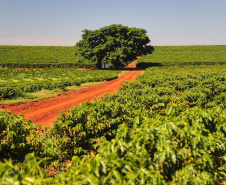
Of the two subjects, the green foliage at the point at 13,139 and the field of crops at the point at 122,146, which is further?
the green foliage at the point at 13,139

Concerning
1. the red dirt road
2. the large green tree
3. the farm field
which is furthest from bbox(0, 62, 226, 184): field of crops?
the large green tree

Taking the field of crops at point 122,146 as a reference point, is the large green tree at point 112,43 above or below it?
above

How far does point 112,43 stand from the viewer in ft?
117

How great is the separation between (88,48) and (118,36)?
22.6 ft

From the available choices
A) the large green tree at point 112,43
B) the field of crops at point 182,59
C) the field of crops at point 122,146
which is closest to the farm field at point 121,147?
the field of crops at point 122,146

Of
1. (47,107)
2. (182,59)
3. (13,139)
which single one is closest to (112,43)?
(47,107)

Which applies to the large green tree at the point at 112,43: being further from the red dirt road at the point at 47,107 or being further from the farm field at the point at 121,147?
the farm field at the point at 121,147

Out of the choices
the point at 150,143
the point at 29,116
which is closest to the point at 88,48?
the point at 29,116

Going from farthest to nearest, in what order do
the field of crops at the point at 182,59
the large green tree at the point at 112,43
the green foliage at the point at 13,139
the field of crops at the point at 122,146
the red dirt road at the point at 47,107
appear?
the field of crops at the point at 182,59 < the large green tree at the point at 112,43 < the red dirt road at the point at 47,107 < the green foliage at the point at 13,139 < the field of crops at the point at 122,146

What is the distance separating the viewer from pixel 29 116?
11.3 meters

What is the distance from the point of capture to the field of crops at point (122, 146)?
241cm

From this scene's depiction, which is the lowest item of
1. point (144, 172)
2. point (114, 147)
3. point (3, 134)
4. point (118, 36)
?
point (3, 134)

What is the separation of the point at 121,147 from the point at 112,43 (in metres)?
34.6

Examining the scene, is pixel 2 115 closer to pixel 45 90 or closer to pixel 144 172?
pixel 144 172
